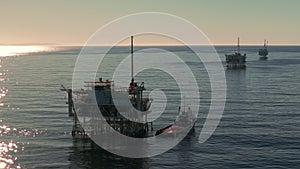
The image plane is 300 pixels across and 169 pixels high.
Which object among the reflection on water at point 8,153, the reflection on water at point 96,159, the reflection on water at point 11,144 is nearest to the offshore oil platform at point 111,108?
the reflection on water at point 96,159

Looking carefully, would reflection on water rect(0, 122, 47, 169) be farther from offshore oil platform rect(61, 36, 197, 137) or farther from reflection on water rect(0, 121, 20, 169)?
offshore oil platform rect(61, 36, 197, 137)

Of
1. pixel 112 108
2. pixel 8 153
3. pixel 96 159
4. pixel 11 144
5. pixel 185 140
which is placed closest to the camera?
pixel 96 159

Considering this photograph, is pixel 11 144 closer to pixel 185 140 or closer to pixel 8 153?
pixel 8 153

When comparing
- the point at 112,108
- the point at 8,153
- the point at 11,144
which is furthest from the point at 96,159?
the point at 11,144

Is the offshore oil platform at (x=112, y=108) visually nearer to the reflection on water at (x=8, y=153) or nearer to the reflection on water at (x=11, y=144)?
the reflection on water at (x=11, y=144)

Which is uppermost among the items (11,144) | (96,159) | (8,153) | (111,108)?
(111,108)

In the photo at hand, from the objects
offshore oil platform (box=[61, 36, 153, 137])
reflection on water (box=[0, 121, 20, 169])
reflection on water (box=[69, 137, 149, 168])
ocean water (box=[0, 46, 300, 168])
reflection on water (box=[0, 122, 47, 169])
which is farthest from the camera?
offshore oil platform (box=[61, 36, 153, 137])

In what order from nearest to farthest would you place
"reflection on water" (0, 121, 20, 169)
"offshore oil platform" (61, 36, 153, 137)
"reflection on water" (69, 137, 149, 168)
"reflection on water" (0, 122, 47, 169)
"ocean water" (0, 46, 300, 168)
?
"reflection on water" (69, 137, 149, 168) → "reflection on water" (0, 121, 20, 169) → "ocean water" (0, 46, 300, 168) → "reflection on water" (0, 122, 47, 169) → "offshore oil platform" (61, 36, 153, 137)

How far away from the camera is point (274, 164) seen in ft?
203

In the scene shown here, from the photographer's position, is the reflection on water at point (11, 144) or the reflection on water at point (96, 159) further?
the reflection on water at point (11, 144)

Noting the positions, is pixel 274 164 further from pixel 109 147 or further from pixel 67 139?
pixel 67 139

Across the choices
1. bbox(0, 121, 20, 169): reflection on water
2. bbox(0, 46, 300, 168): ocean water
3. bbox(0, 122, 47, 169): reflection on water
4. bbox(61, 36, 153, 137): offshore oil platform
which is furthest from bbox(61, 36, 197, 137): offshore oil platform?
bbox(0, 121, 20, 169): reflection on water

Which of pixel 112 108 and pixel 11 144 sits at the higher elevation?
pixel 112 108

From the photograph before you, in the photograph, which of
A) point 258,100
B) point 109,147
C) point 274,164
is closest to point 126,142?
point 109,147
